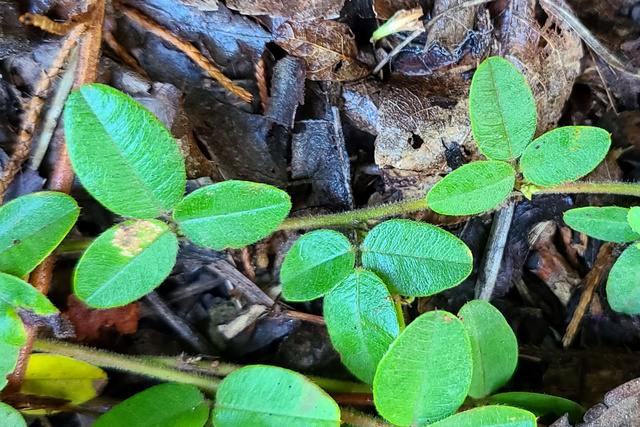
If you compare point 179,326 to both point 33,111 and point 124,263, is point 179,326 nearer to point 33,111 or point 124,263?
point 124,263

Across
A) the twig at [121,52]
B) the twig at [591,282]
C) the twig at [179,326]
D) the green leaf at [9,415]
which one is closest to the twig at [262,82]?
the twig at [121,52]

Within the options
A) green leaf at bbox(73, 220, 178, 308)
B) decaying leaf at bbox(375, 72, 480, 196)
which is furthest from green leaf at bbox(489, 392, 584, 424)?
green leaf at bbox(73, 220, 178, 308)

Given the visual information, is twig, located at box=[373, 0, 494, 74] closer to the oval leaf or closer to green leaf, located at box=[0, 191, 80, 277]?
green leaf, located at box=[0, 191, 80, 277]

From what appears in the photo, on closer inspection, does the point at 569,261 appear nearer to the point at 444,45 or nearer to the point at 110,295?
the point at 444,45

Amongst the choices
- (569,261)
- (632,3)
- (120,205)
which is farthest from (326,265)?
(632,3)

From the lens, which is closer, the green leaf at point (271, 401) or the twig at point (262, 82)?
the green leaf at point (271, 401)

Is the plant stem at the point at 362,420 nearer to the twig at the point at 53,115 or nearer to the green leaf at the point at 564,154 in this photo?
the green leaf at the point at 564,154
